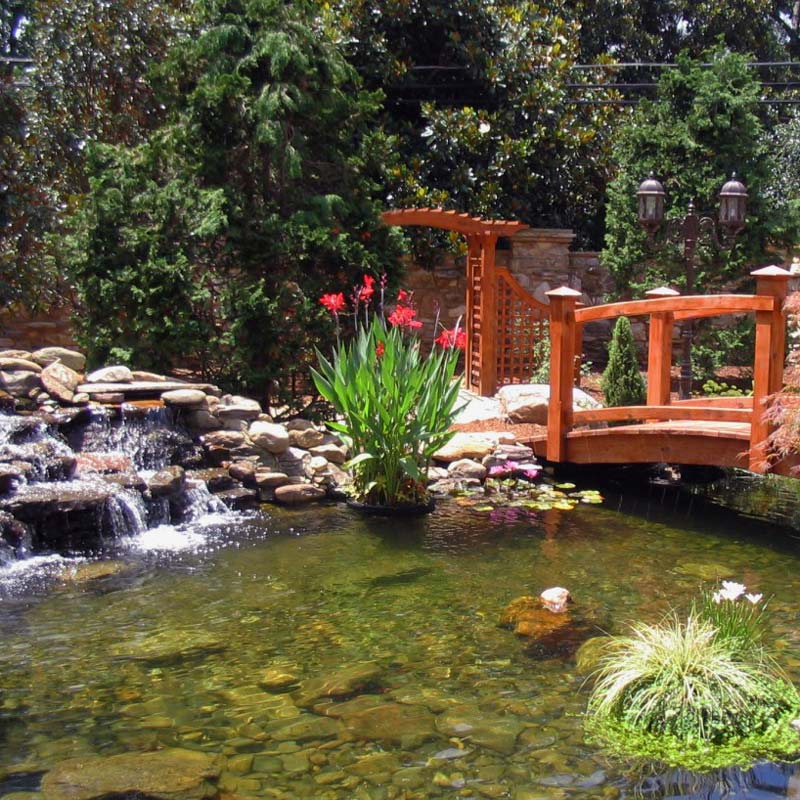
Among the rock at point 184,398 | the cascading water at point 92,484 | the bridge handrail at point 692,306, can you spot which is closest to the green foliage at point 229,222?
the rock at point 184,398

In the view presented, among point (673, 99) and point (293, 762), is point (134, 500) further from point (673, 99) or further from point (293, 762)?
point (673, 99)

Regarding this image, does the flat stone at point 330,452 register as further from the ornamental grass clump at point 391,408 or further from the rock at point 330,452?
the ornamental grass clump at point 391,408

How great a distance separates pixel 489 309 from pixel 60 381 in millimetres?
5296

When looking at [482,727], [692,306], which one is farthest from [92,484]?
[692,306]

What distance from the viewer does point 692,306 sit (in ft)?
26.7

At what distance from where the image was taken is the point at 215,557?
7.20m

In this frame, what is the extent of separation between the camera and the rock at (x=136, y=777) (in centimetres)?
394

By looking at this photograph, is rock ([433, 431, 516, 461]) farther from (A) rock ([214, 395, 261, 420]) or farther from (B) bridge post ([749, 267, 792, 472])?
(B) bridge post ([749, 267, 792, 472])

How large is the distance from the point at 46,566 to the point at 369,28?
957 cm

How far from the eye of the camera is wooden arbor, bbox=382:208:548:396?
12.2 meters

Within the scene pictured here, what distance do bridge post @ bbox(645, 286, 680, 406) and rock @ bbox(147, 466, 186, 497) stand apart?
3934mm

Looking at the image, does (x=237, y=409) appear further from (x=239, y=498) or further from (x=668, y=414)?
(x=668, y=414)

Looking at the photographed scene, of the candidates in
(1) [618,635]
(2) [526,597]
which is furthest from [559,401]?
(1) [618,635]

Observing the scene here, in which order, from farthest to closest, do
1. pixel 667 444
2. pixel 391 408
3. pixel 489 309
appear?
1. pixel 489 309
2. pixel 667 444
3. pixel 391 408
